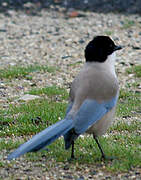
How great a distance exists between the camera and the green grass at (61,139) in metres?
6.08

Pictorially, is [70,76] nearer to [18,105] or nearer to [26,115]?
[18,105]

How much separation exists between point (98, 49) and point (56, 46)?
27.1 ft

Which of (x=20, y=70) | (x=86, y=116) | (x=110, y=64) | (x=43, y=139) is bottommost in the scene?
(x=20, y=70)

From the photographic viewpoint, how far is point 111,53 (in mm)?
6316

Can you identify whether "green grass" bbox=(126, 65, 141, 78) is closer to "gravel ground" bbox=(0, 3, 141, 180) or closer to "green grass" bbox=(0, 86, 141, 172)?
"gravel ground" bbox=(0, 3, 141, 180)

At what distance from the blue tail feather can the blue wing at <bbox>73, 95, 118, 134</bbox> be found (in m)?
0.10

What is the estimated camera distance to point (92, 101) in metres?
5.79

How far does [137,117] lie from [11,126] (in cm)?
205

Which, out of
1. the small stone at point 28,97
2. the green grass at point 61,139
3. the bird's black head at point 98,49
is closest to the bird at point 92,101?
the bird's black head at point 98,49

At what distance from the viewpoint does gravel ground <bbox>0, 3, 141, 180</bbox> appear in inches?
228

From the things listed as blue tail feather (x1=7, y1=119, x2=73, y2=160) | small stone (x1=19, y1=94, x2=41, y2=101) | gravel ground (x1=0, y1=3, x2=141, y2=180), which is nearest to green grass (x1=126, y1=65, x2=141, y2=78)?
gravel ground (x1=0, y1=3, x2=141, y2=180)

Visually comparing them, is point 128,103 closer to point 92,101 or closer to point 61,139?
point 61,139

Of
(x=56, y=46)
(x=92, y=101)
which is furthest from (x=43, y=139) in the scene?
(x=56, y=46)

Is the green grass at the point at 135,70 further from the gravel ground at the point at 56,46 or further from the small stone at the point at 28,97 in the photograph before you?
the small stone at the point at 28,97
